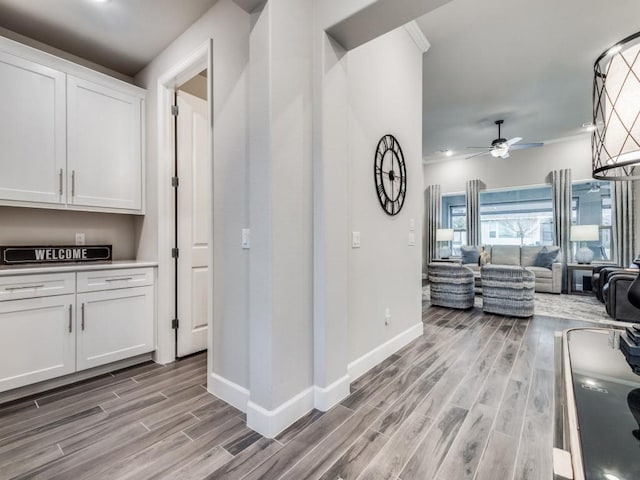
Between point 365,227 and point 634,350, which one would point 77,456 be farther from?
point 634,350

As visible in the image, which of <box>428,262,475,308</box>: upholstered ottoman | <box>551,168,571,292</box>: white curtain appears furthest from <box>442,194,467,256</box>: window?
<box>428,262,475,308</box>: upholstered ottoman

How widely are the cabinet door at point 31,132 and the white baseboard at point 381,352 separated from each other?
8.87 feet

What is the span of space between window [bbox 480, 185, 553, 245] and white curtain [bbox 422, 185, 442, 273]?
3.47 feet

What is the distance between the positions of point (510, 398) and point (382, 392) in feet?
2.79

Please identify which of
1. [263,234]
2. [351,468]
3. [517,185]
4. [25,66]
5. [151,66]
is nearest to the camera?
[351,468]

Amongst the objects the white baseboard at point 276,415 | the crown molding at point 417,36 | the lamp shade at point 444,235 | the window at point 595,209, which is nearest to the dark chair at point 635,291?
the white baseboard at point 276,415

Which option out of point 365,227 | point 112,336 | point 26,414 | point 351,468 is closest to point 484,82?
point 365,227

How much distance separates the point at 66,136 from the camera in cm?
247

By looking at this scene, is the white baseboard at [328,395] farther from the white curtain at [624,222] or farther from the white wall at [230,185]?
the white curtain at [624,222]

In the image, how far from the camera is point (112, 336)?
2.51 m

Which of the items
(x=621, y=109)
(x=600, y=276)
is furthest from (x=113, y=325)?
(x=600, y=276)

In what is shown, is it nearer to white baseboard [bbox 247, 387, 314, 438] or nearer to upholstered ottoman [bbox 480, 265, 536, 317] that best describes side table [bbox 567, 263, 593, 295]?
upholstered ottoman [bbox 480, 265, 536, 317]

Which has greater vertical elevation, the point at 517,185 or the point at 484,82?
the point at 484,82

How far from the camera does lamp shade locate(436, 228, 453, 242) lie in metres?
7.74
